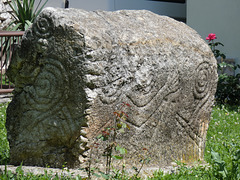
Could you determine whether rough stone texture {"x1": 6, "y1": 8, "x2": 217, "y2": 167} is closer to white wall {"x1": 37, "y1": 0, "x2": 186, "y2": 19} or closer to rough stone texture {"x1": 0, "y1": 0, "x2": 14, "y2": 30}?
white wall {"x1": 37, "y1": 0, "x2": 186, "y2": 19}

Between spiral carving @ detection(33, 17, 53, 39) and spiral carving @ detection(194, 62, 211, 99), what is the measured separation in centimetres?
143

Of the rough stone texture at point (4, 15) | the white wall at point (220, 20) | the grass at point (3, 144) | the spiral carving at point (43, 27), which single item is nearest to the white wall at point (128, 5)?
the rough stone texture at point (4, 15)

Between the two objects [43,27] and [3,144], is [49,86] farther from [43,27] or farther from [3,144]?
[3,144]

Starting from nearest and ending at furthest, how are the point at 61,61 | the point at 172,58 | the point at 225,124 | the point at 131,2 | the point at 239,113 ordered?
the point at 61,61 → the point at 172,58 → the point at 225,124 → the point at 239,113 → the point at 131,2

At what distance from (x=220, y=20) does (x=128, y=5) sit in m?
3.35

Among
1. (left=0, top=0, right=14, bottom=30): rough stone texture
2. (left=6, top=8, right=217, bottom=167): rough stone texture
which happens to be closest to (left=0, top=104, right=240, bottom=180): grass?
(left=6, top=8, right=217, bottom=167): rough stone texture

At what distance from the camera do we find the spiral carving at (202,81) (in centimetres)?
362

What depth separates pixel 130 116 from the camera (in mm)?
3086

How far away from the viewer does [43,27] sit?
2.92 meters

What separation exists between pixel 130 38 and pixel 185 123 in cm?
98

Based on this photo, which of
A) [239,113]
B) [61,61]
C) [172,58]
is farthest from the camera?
[239,113]

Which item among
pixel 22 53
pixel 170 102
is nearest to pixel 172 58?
pixel 170 102

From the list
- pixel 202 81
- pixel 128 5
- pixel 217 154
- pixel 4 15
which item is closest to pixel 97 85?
pixel 217 154

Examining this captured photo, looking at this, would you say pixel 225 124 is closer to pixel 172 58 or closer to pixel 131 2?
pixel 172 58
